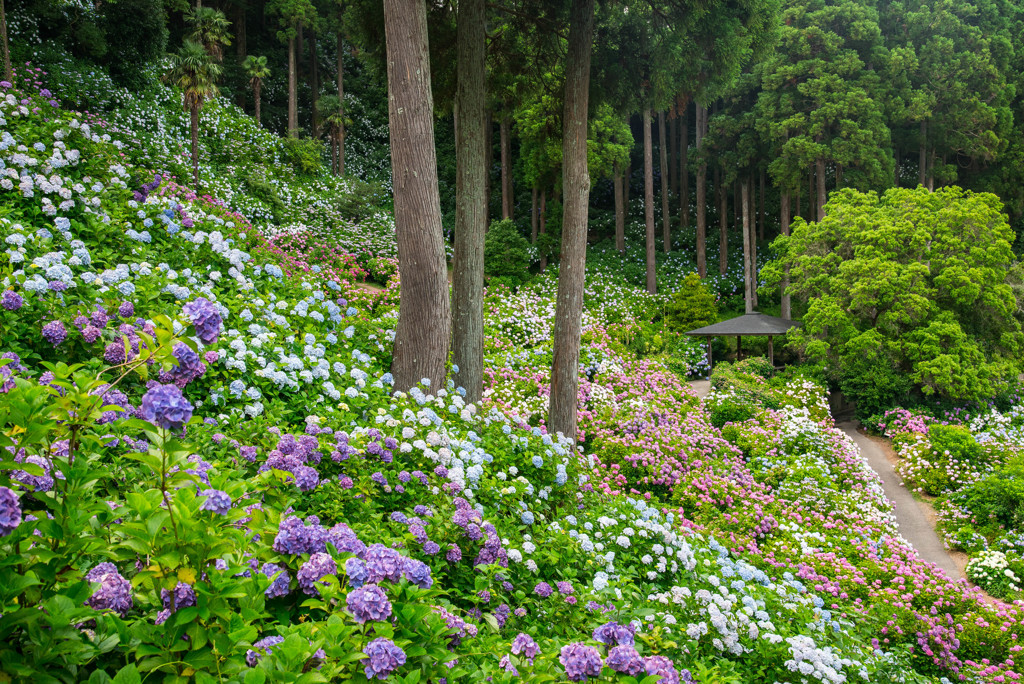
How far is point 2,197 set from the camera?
496 centimetres

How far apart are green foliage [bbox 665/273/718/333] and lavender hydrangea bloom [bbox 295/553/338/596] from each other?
678 inches

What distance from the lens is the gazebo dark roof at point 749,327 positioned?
48.4 ft

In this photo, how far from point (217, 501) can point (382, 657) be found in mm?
555

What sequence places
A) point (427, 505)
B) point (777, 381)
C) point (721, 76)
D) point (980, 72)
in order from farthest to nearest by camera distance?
1. point (980, 72)
2. point (777, 381)
3. point (721, 76)
4. point (427, 505)

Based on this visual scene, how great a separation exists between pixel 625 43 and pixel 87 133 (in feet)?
20.3

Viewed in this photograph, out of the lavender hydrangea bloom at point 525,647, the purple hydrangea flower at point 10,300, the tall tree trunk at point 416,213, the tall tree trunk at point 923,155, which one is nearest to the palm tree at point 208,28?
the tall tree trunk at point 416,213

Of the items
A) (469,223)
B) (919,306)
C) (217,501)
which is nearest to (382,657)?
(217,501)

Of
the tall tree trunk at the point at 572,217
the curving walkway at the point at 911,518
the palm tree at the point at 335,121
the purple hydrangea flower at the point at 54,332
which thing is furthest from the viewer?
the palm tree at the point at 335,121

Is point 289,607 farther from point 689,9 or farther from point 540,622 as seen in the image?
point 689,9

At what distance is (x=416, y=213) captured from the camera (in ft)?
16.1

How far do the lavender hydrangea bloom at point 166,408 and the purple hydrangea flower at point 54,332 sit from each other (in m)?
2.53

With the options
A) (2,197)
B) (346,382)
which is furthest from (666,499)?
(2,197)

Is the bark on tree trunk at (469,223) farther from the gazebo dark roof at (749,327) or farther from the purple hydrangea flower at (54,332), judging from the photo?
the gazebo dark roof at (749,327)

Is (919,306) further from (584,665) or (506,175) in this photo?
(506,175)
